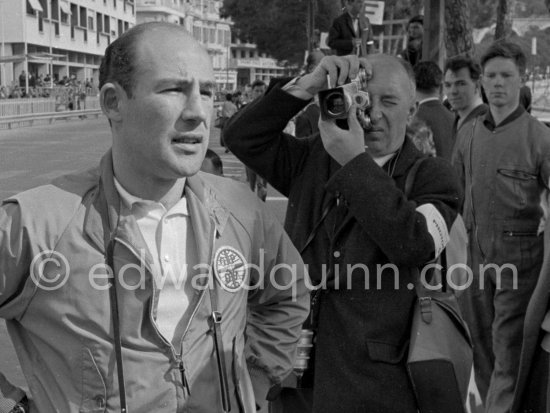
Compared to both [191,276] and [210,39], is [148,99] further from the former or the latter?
[210,39]

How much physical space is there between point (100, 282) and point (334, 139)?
1.20m

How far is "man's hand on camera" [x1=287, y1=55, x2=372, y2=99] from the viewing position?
323 cm

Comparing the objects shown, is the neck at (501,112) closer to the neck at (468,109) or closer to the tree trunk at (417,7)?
the neck at (468,109)

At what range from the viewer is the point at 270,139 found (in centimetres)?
342

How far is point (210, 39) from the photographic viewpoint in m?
121

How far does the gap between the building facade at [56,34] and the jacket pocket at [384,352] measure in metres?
41.8

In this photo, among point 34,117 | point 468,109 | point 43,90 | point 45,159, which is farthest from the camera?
point 43,90

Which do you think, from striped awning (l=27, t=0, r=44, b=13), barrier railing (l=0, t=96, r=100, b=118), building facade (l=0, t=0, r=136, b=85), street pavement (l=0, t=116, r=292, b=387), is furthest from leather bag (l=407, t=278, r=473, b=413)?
striped awning (l=27, t=0, r=44, b=13)

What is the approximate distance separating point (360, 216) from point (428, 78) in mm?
4117

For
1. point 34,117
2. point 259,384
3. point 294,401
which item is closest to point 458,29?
point 294,401

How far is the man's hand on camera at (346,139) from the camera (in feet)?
10.3

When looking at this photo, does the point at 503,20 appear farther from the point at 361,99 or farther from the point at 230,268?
the point at 230,268

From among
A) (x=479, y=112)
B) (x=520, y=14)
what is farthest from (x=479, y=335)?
(x=520, y=14)

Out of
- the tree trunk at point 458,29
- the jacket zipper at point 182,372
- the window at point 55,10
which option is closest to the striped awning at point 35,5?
the window at point 55,10
